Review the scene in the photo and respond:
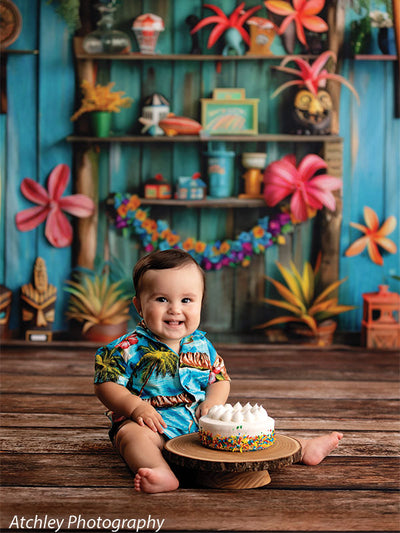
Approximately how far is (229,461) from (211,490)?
0.13 meters

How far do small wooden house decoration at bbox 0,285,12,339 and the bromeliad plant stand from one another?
109cm

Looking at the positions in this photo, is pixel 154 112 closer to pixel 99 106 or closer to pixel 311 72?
pixel 99 106

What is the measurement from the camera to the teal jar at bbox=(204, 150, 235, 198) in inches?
173

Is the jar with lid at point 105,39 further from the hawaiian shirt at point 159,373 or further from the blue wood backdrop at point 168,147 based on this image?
the hawaiian shirt at point 159,373

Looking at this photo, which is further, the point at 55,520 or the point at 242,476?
the point at 242,476

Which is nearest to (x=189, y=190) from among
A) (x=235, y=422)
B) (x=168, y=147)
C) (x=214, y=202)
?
(x=214, y=202)

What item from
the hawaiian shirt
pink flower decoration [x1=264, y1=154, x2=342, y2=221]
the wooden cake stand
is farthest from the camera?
pink flower decoration [x1=264, y1=154, x2=342, y2=221]

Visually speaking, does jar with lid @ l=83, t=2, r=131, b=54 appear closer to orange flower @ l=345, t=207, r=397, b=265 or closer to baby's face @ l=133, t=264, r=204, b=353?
orange flower @ l=345, t=207, r=397, b=265

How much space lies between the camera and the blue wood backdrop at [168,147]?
14.6ft

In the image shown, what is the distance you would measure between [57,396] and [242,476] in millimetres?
1257

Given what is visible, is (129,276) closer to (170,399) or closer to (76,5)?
(76,5)

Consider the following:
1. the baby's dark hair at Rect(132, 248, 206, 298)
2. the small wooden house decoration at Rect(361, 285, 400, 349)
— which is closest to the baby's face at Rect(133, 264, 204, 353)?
the baby's dark hair at Rect(132, 248, 206, 298)

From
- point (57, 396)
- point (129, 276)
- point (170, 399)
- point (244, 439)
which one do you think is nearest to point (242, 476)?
point (244, 439)

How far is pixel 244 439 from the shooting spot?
173 cm
